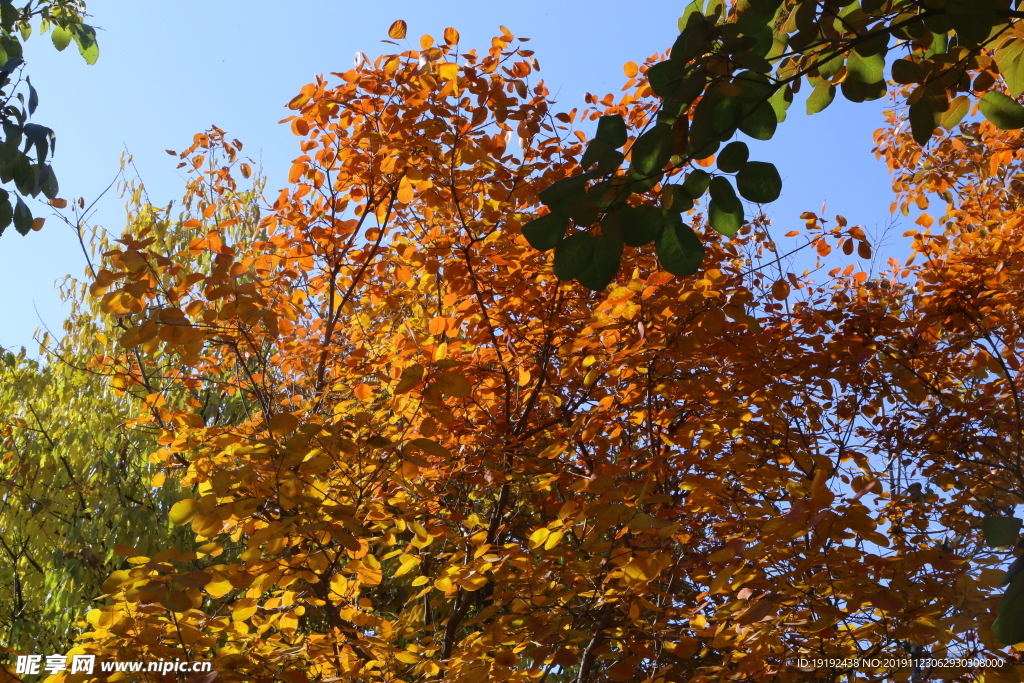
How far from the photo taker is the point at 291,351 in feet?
16.2

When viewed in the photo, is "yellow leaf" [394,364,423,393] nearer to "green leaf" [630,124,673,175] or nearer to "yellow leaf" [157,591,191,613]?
"yellow leaf" [157,591,191,613]

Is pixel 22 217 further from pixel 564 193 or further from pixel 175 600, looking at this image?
pixel 564 193

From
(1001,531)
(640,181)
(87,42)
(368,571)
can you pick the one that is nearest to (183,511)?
(368,571)

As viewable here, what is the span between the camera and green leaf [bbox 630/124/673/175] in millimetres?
1526

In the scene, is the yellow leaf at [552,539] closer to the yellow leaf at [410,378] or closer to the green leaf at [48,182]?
the yellow leaf at [410,378]

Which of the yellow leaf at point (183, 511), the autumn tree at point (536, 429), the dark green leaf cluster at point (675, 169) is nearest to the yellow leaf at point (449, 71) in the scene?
the autumn tree at point (536, 429)

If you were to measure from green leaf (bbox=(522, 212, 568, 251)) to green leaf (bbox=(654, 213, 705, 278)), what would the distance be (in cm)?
20

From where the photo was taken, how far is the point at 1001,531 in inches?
48.7

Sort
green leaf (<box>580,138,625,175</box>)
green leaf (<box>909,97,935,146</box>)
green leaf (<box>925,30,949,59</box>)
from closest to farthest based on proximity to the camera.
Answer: green leaf (<box>580,138,625,175</box>), green leaf (<box>909,97,935,146</box>), green leaf (<box>925,30,949,59</box>)

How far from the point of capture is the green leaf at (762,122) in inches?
63.6

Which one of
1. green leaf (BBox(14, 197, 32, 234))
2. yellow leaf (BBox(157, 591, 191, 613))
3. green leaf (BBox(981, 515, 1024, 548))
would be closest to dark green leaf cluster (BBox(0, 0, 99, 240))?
green leaf (BBox(14, 197, 32, 234))

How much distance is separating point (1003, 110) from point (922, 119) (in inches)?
10.5

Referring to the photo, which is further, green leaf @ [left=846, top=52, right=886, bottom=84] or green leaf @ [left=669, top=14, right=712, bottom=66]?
green leaf @ [left=846, top=52, right=886, bottom=84]

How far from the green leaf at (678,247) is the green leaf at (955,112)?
105cm
